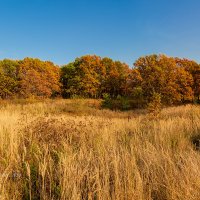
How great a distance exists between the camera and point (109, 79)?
44.4 m

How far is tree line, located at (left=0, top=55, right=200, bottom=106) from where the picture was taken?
33.7 metres

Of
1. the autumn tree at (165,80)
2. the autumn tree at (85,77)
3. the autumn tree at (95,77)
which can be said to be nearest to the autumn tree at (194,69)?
the autumn tree at (165,80)

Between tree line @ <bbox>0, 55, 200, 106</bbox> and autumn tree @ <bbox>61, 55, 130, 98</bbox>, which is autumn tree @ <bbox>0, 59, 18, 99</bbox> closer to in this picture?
tree line @ <bbox>0, 55, 200, 106</bbox>

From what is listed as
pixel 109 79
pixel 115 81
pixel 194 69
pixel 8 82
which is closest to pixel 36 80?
pixel 8 82

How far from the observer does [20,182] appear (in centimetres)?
252

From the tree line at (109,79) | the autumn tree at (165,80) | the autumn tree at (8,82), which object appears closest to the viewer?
the autumn tree at (165,80)

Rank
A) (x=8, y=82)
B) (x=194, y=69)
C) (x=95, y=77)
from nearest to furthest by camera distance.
A: (x=8, y=82) → (x=194, y=69) → (x=95, y=77)

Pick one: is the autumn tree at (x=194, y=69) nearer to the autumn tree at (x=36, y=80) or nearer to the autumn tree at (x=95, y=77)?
the autumn tree at (x=95, y=77)

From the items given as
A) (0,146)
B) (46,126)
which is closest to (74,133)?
(46,126)

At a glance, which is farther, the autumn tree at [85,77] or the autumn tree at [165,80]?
the autumn tree at [85,77]

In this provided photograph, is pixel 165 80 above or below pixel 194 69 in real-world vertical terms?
below

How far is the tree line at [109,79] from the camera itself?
33.7m

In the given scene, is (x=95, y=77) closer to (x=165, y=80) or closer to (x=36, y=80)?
(x=36, y=80)

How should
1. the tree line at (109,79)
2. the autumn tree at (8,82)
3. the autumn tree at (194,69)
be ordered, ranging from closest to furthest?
the tree line at (109,79)
the autumn tree at (194,69)
the autumn tree at (8,82)
